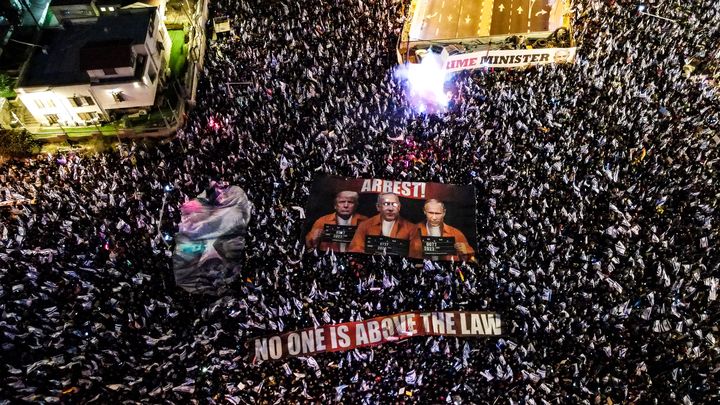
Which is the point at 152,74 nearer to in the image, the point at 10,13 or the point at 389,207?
the point at 10,13

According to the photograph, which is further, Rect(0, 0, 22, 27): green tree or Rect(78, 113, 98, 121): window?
Rect(0, 0, 22, 27): green tree

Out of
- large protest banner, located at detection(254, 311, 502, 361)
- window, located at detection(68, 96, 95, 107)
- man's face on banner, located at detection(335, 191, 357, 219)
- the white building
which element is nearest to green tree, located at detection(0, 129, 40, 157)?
the white building

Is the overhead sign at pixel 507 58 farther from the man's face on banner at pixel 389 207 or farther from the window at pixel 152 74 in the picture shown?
the window at pixel 152 74

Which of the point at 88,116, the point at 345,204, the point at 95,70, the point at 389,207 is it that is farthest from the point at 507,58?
the point at 88,116

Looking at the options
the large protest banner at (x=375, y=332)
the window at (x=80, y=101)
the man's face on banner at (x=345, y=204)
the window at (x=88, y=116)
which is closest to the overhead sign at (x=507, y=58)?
the man's face on banner at (x=345, y=204)

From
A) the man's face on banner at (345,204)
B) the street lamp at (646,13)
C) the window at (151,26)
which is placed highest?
the street lamp at (646,13)

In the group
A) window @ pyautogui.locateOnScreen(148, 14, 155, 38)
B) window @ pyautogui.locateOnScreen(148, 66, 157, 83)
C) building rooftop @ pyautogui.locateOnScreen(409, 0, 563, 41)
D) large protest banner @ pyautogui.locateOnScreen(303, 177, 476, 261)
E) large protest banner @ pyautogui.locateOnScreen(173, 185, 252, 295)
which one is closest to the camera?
large protest banner @ pyautogui.locateOnScreen(173, 185, 252, 295)

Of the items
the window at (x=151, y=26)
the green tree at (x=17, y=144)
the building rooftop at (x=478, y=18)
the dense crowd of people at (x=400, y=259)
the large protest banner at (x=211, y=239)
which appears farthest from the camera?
the building rooftop at (x=478, y=18)

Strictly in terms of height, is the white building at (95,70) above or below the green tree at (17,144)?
above

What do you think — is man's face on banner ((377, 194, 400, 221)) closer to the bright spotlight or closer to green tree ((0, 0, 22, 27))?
the bright spotlight
